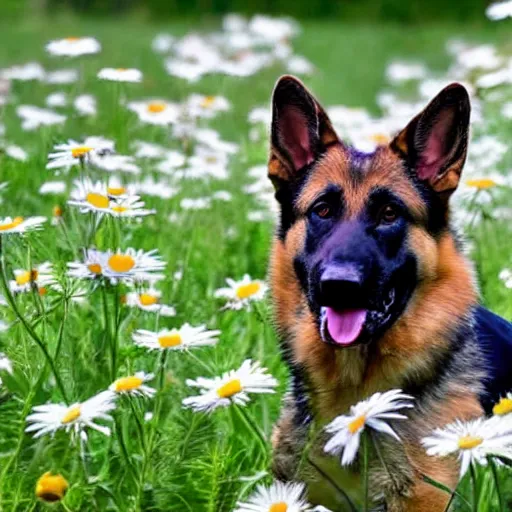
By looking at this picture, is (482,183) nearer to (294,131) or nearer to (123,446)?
(294,131)

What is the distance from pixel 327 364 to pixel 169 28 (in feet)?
57.1

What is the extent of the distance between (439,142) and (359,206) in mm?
384

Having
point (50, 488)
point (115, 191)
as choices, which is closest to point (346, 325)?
point (50, 488)

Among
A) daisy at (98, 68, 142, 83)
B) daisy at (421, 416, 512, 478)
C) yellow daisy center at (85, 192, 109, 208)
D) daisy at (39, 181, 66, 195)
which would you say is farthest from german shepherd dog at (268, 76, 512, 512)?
daisy at (39, 181, 66, 195)

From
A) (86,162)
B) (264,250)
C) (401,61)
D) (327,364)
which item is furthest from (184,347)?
(401,61)

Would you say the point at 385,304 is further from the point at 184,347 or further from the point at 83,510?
the point at 83,510

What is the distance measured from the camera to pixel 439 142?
4055mm

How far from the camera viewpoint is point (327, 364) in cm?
395

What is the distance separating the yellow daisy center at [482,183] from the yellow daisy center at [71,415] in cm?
259

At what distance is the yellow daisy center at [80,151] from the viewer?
454cm

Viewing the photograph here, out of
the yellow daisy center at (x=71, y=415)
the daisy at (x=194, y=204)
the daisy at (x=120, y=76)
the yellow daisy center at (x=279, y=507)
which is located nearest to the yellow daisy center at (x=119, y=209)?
the yellow daisy center at (x=71, y=415)

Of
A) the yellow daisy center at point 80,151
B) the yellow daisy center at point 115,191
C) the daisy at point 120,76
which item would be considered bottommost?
the yellow daisy center at point 115,191

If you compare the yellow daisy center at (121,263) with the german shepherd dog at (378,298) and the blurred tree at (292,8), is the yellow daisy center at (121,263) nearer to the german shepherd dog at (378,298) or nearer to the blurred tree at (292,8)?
the german shepherd dog at (378,298)

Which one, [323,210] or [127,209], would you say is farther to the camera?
[127,209]
